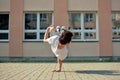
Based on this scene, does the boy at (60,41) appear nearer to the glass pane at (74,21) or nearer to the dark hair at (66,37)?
the dark hair at (66,37)

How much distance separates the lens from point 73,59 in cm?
2172

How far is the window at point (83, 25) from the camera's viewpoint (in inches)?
885

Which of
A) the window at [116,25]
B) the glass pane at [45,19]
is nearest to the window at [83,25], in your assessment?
the window at [116,25]

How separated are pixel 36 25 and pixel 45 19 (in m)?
0.76

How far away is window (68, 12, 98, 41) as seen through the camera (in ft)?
73.7

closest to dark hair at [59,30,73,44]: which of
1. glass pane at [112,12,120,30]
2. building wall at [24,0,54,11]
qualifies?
building wall at [24,0,54,11]

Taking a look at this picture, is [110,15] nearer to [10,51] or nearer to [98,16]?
[98,16]

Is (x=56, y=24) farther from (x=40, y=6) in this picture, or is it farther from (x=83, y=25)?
(x=83, y=25)

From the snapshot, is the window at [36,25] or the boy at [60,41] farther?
the window at [36,25]

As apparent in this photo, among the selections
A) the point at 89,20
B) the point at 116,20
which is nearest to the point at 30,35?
the point at 89,20

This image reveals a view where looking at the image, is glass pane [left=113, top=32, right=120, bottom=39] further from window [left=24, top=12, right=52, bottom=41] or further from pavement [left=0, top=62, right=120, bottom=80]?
pavement [left=0, top=62, right=120, bottom=80]

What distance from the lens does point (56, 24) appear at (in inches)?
866

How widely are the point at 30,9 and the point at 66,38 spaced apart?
457 inches

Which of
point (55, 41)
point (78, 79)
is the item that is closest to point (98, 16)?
point (55, 41)
